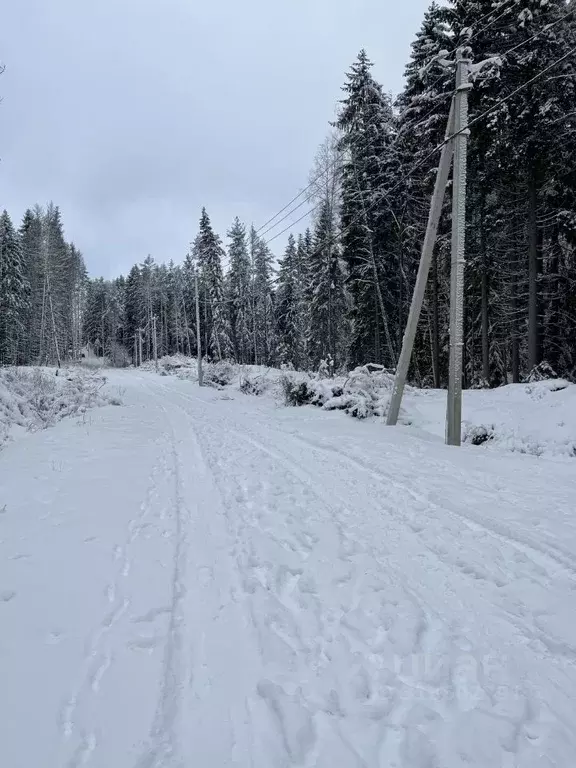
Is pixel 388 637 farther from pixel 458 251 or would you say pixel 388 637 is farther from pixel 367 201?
pixel 367 201

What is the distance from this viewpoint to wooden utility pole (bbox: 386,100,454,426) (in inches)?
393

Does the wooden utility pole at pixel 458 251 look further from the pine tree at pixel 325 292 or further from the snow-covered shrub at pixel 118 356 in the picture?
the snow-covered shrub at pixel 118 356

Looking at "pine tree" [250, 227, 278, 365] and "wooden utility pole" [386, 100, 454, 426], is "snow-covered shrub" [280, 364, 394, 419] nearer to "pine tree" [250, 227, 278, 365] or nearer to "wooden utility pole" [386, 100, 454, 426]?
"wooden utility pole" [386, 100, 454, 426]

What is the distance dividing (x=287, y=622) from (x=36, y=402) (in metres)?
11.6

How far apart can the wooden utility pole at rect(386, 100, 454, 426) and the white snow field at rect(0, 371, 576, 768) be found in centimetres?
521

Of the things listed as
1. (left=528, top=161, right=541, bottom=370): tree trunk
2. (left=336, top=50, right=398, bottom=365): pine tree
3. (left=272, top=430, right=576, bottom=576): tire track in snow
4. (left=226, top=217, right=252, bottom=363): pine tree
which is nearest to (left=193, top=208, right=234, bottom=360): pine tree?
(left=226, top=217, right=252, bottom=363): pine tree

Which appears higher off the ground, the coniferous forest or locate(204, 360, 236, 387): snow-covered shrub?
the coniferous forest

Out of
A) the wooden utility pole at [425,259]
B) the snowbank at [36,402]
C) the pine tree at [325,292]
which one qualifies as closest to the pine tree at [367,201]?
the pine tree at [325,292]

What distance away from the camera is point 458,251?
9633mm

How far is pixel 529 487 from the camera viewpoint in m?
6.00

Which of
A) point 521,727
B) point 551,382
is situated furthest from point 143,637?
point 551,382

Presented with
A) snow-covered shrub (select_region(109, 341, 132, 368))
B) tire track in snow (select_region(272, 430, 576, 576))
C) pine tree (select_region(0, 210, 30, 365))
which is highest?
pine tree (select_region(0, 210, 30, 365))

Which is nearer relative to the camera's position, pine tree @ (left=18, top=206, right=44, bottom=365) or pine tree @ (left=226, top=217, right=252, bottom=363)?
pine tree @ (left=18, top=206, right=44, bottom=365)

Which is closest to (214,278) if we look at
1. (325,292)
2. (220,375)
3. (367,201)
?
(220,375)
